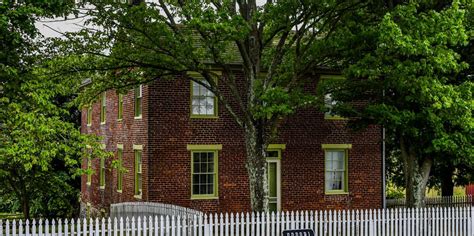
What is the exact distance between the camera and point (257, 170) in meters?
18.9

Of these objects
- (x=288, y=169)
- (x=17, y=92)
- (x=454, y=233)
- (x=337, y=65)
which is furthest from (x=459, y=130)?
(x=17, y=92)

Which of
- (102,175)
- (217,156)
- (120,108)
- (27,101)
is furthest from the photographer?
(102,175)

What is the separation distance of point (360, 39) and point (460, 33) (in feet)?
9.36

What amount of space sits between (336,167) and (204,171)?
562cm

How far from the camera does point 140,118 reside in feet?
79.9

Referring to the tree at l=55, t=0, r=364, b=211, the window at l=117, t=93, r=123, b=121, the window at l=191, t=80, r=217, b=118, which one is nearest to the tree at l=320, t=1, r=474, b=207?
the tree at l=55, t=0, r=364, b=211

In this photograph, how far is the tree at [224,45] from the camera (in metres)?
17.3

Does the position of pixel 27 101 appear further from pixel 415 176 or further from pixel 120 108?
pixel 120 108

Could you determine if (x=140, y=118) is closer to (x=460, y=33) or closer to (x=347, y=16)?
(x=347, y=16)

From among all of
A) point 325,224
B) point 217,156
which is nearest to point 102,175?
point 217,156

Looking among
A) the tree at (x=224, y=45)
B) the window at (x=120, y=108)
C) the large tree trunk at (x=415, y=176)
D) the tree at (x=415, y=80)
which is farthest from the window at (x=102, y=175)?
the large tree trunk at (x=415, y=176)

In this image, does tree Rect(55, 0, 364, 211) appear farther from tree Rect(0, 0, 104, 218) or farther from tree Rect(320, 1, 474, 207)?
tree Rect(0, 0, 104, 218)

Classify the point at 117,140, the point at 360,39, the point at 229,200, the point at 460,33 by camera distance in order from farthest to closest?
the point at 117,140 < the point at 229,200 < the point at 360,39 < the point at 460,33

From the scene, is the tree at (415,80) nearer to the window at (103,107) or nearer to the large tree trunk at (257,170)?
the large tree trunk at (257,170)
